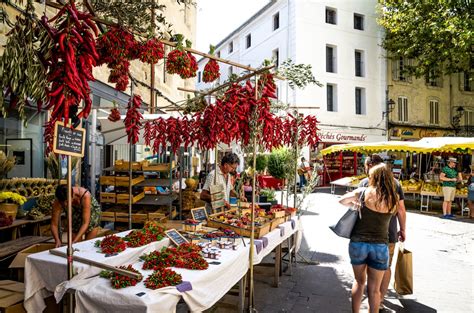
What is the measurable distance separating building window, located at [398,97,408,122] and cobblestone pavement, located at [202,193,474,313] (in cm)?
1797

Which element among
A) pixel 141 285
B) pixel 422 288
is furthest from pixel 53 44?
pixel 422 288

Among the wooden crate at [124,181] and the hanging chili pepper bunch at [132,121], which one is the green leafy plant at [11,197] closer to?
the hanging chili pepper bunch at [132,121]

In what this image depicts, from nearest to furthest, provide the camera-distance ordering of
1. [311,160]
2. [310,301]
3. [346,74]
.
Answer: [310,301]
[311,160]
[346,74]

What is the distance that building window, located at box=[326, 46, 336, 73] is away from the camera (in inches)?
943

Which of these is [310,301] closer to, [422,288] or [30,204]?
[422,288]

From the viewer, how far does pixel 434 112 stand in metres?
26.8

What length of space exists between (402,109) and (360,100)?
346 centimetres

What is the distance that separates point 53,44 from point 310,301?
→ 427 centimetres

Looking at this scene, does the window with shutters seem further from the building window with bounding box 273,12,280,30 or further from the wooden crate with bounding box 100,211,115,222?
the wooden crate with bounding box 100,211,115,222

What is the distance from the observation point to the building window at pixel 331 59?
2395cm

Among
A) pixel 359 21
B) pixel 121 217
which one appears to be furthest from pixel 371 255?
pixel 359 21

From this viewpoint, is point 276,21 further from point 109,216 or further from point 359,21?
point 109,216

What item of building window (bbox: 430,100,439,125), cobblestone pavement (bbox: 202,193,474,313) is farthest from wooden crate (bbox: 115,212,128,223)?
building window (bbox: 430,100,439,125)

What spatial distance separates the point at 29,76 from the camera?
219 cm
